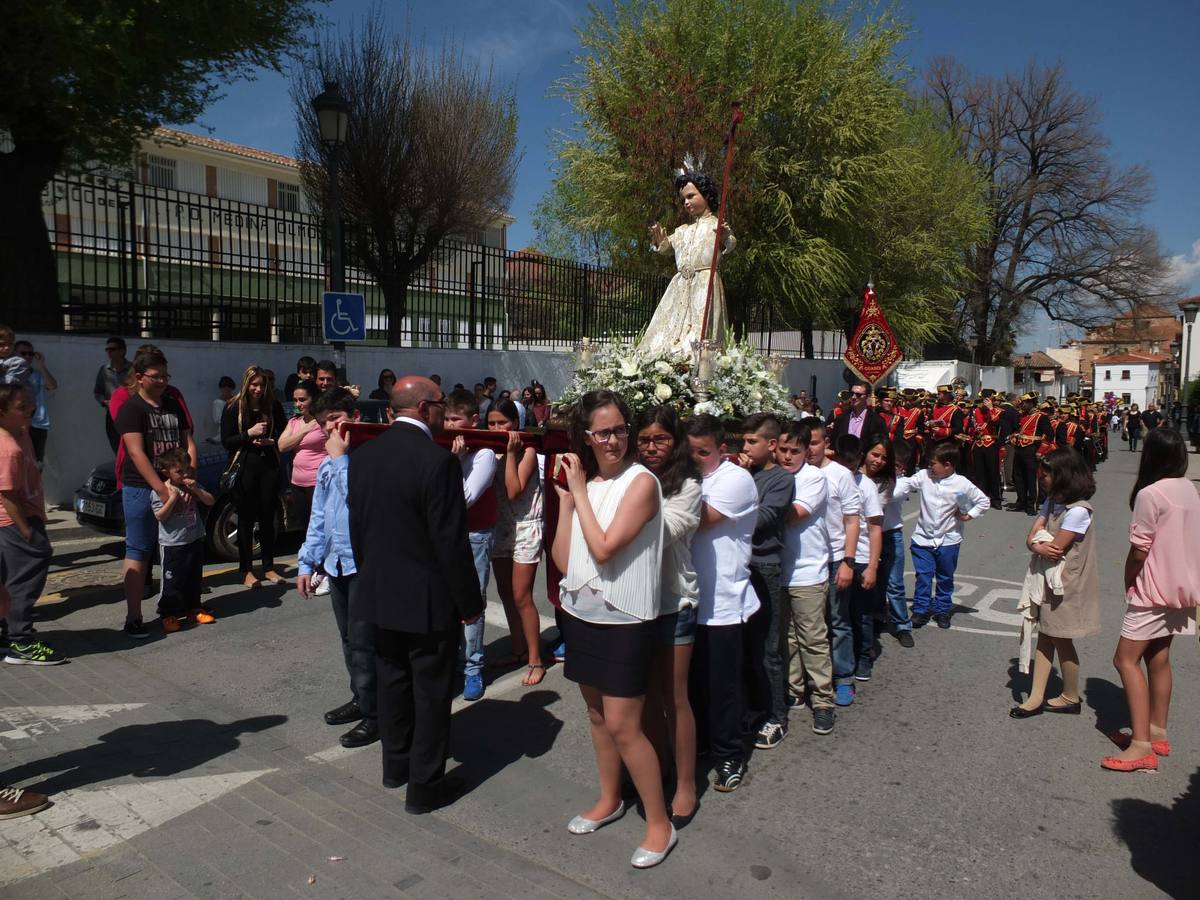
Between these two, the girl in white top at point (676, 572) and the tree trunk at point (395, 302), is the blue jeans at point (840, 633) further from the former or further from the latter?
the tree trunk at point (395, 302)

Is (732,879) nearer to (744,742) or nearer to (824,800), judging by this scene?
(824,800)

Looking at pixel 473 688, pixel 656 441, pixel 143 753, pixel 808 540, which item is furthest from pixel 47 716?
pixel 808 540

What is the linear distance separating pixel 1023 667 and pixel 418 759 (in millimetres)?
3520

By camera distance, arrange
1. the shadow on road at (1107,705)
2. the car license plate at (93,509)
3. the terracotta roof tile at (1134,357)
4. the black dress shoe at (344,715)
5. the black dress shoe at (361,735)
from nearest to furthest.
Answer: the black dress shoe at (361,735) < the black dress shoe at (344,715) < the shadow on road at (1107,705) < the car license plate at (93,509) < the terracotta roof tile at (1134,357)

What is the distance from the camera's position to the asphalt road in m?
3.31

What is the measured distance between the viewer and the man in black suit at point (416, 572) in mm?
3727

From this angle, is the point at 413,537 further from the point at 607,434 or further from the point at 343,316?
the point at 343,316

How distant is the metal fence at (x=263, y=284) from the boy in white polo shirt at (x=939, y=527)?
1062cm

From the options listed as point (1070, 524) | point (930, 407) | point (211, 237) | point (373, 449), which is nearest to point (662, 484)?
point (373, 449)

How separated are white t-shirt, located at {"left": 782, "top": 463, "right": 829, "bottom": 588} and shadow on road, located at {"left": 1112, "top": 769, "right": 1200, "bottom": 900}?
171 cm

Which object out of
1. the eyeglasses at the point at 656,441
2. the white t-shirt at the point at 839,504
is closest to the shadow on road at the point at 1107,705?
the white t-shirt at the point at 839,504

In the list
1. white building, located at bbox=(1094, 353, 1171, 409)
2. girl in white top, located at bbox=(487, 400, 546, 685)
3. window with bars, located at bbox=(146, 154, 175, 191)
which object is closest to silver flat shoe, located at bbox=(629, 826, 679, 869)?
girl in white top, located at bbox=(487, 400, 546, 685)

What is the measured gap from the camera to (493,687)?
5.41m

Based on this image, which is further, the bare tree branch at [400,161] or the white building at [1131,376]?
the white building at [1131,376]
